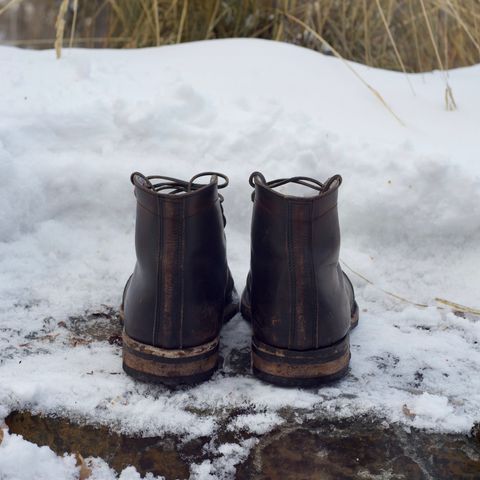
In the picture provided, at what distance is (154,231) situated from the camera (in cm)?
111

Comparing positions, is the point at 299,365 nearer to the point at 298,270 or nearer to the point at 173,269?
the point at 298,270

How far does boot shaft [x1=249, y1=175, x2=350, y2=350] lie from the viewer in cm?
110

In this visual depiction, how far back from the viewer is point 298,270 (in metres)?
1.11

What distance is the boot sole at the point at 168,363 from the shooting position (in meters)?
1.13

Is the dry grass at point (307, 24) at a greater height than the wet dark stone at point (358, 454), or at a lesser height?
greater

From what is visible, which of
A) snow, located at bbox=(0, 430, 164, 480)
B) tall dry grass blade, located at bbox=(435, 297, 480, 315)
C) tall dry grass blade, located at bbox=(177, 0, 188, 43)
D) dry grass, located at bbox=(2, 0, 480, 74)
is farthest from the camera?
dry grass, located at bbox=(2, 0, 480, 74)

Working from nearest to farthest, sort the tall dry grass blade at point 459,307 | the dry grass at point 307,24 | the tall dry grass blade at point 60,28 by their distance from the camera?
the tall dry grass blade at point 459,307, the tall dry grass blade at point 60,28, the dry grass at point 307,24

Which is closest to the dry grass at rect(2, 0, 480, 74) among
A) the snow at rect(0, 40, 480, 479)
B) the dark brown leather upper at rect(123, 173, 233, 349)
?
the snow at rect(0, 40, 480, 479)

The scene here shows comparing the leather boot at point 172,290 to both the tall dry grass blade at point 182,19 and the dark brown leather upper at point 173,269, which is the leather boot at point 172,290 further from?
the tall dry grass blade at point 182,19

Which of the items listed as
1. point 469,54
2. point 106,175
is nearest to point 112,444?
point 106,175

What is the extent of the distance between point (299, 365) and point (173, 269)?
27 cm

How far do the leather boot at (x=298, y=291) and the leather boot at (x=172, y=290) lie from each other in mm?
95

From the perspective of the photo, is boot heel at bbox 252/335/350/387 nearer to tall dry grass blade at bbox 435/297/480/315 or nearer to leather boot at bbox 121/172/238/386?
leather boot at bbox 121/172/238/386

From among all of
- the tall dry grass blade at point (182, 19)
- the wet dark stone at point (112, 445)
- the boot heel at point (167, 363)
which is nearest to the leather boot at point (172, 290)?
the boot heel at point (167, 363)
